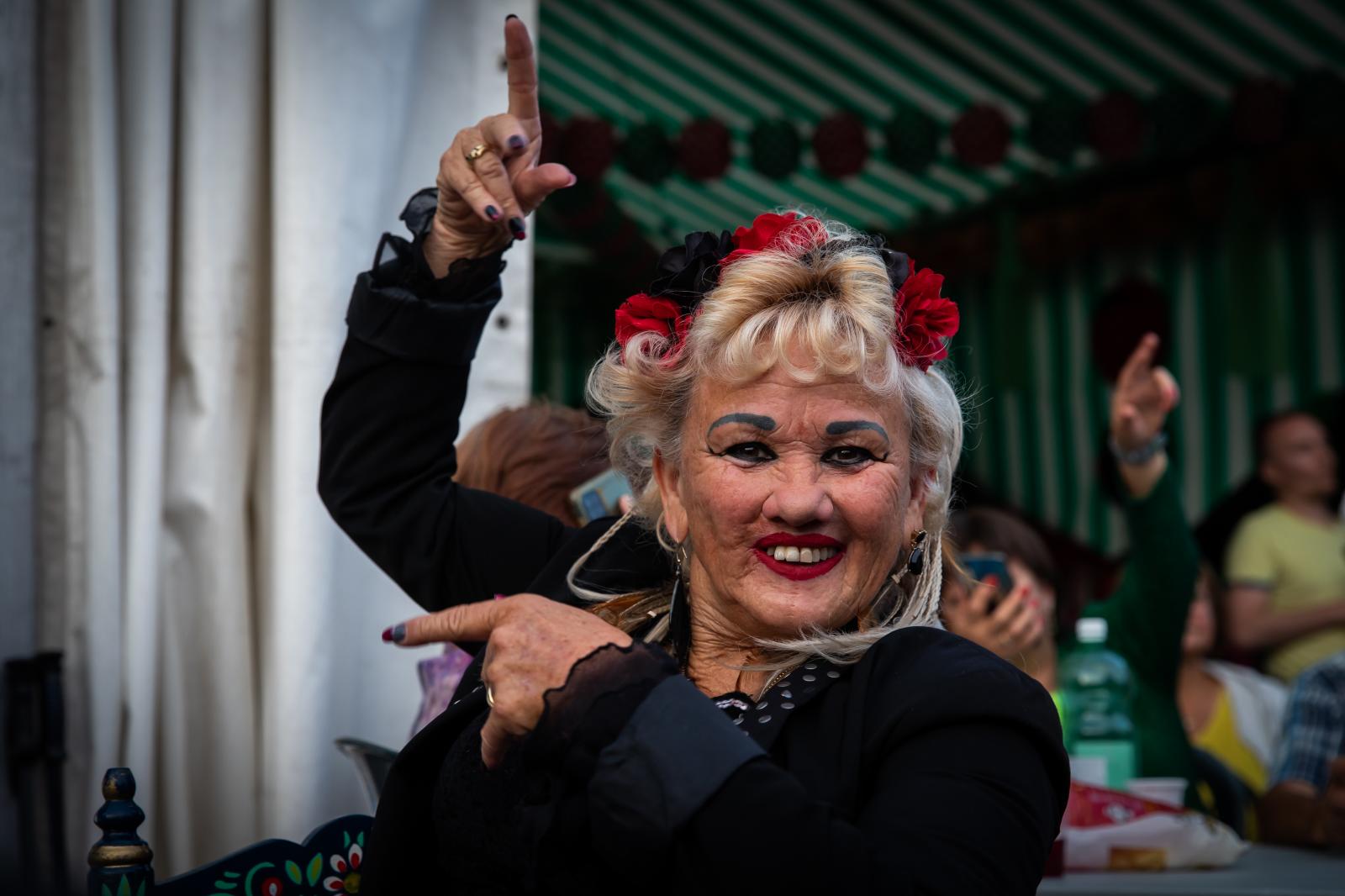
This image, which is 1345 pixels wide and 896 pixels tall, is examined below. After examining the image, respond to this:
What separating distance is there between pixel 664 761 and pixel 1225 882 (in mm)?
1715

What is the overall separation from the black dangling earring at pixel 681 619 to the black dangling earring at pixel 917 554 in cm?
31

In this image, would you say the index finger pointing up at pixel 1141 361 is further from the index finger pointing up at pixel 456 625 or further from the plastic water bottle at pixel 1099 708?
the index finger pointing up at pixel 456 625

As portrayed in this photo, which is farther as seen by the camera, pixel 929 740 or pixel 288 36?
pixel 288 36

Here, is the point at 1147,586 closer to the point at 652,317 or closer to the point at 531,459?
the point at 531,459

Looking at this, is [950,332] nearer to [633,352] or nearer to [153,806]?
[633,352]

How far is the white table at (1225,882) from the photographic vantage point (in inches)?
97.5

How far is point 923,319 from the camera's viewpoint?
1.85 m

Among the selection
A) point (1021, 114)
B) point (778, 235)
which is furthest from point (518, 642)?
point (1021, 114)

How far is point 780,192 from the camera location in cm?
716

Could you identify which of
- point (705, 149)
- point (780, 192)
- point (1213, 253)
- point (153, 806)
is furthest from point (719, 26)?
Answer: point (153, 806)

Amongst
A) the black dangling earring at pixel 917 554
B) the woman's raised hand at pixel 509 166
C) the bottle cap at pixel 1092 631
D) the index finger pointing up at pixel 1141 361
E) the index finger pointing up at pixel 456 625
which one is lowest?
the bottle cap at pixel 1092 631

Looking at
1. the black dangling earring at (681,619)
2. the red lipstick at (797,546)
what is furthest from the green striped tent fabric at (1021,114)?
the red lipstick at (797,546)

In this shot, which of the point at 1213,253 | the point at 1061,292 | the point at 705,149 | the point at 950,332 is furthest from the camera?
the point at 1061,292

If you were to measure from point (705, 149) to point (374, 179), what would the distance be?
10.2 feet
